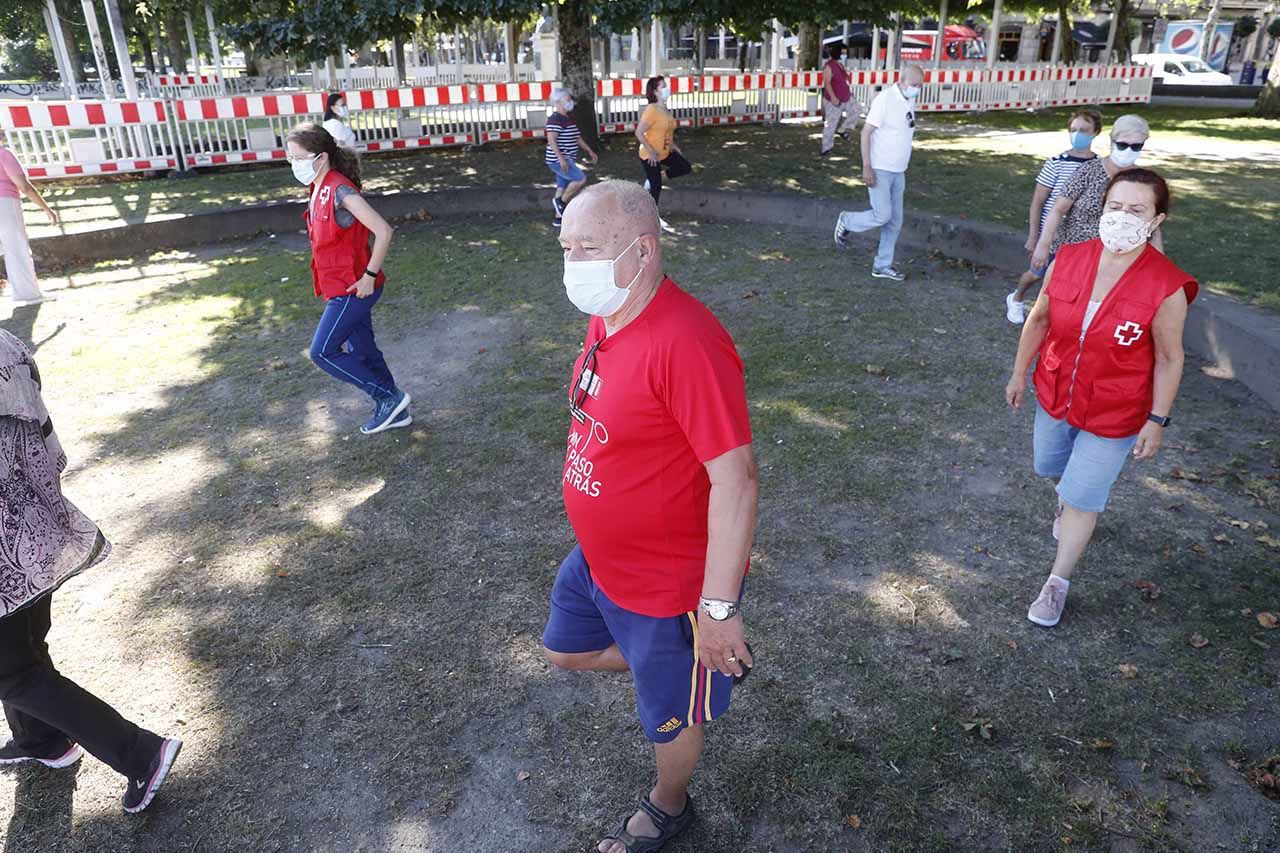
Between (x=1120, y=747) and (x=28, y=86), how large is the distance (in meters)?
47.1

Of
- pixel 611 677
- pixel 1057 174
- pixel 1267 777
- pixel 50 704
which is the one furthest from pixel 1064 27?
pixel 50 704

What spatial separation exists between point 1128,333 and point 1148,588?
1.43 metres

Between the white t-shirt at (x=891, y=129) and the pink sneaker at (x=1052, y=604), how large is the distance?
5.43 metres

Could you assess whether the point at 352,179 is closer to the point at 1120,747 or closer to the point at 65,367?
the point at 65,367

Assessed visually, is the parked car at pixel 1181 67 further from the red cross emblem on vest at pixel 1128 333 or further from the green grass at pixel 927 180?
the red cross emblem on vest at pixel 1128 333

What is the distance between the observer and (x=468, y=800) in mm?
3094

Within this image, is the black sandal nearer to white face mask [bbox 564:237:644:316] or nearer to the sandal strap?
the sandal strap

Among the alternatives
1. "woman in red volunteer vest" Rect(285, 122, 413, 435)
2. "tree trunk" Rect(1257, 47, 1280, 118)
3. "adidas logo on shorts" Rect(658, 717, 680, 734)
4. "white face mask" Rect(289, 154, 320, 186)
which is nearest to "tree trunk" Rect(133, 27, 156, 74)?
"white face mask" Rect(289, 154, 320, 186)

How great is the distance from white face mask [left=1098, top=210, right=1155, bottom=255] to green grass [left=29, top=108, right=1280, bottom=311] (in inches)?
A: 208

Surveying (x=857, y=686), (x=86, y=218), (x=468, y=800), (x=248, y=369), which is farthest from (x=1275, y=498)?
(x=86, y=218)

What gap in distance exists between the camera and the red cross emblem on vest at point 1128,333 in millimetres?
3363

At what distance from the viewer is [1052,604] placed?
388cm

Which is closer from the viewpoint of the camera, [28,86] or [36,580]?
[36,580]

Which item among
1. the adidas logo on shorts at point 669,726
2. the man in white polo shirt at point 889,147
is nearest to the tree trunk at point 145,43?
the man in white polo shirt at point 889,147
